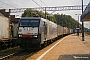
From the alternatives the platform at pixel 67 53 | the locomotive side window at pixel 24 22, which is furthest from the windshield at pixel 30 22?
the platform at pixel 67 53

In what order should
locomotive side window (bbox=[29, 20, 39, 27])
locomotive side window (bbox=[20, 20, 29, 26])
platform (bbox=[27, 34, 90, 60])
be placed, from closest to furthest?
1. platform (bbox=[27, 34, 90, 60])
2. locomotive side window (bbox=[29, 20, 39, 27])
3. locomotive side window (bbox=[20, 20, 29, 26])

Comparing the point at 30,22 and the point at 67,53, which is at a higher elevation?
the point at 30,22

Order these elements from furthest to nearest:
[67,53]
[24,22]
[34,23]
→ [24,22] < [34,23] < [67,53]

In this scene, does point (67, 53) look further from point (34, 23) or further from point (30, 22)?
point (30, 22)

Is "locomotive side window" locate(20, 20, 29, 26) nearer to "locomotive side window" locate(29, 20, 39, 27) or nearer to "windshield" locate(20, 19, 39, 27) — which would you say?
"windshield" locate(20, 19, 39, 27)

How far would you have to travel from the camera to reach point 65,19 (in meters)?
144

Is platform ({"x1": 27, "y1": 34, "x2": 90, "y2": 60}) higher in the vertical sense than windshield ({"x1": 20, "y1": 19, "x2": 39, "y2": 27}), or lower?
lower

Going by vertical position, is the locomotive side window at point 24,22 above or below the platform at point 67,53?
above

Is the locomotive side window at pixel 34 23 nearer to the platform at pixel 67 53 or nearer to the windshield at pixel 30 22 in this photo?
the windshield at pixel 30 22

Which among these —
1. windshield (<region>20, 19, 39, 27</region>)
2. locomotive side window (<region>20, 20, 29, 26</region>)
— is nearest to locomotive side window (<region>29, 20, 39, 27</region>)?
windshield (<region>20, 19, 39, 27</region>)

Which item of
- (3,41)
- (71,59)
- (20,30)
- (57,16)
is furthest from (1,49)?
(57,16)

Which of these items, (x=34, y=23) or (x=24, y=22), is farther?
(x=24, y=22)

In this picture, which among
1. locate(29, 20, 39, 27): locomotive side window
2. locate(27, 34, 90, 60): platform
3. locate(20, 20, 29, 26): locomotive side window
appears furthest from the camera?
locate(20, 20, 29, 26): locomotive side window

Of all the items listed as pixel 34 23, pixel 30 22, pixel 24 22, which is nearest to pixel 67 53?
pixel 34 23
